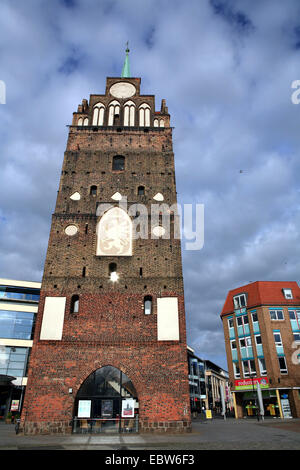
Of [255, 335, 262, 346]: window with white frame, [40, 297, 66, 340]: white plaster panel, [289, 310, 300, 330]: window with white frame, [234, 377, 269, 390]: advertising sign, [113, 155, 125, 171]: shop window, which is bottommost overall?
[234, 377, 269, 390]: advertising sign

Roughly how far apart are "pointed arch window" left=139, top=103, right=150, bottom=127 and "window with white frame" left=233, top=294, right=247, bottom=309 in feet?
74.8

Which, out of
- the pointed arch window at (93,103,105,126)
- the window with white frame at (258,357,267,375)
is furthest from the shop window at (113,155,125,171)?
the window with white frame at (258,357,267,375)

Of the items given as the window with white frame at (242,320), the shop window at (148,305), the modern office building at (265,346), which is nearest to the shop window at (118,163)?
the shop window at (148,305)

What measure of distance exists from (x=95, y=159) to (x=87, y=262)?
8.04 metres

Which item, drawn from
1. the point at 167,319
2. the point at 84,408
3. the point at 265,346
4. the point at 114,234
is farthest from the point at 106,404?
the point at 265,346

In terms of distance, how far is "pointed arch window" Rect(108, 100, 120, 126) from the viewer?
80.8ft

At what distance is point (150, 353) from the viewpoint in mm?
16125

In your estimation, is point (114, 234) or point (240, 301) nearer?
point (114, 234)

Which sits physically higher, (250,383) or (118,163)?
(118,163)

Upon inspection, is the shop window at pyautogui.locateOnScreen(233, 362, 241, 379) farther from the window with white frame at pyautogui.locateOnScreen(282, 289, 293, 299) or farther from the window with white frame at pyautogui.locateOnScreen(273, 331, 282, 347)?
the window with white frame at pyautogui.locateOnScreen(282, 289, 293, 299)

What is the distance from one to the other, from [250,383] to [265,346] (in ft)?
13.2

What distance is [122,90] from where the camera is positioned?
26.5m

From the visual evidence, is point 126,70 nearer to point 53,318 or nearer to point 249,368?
point 53,318
